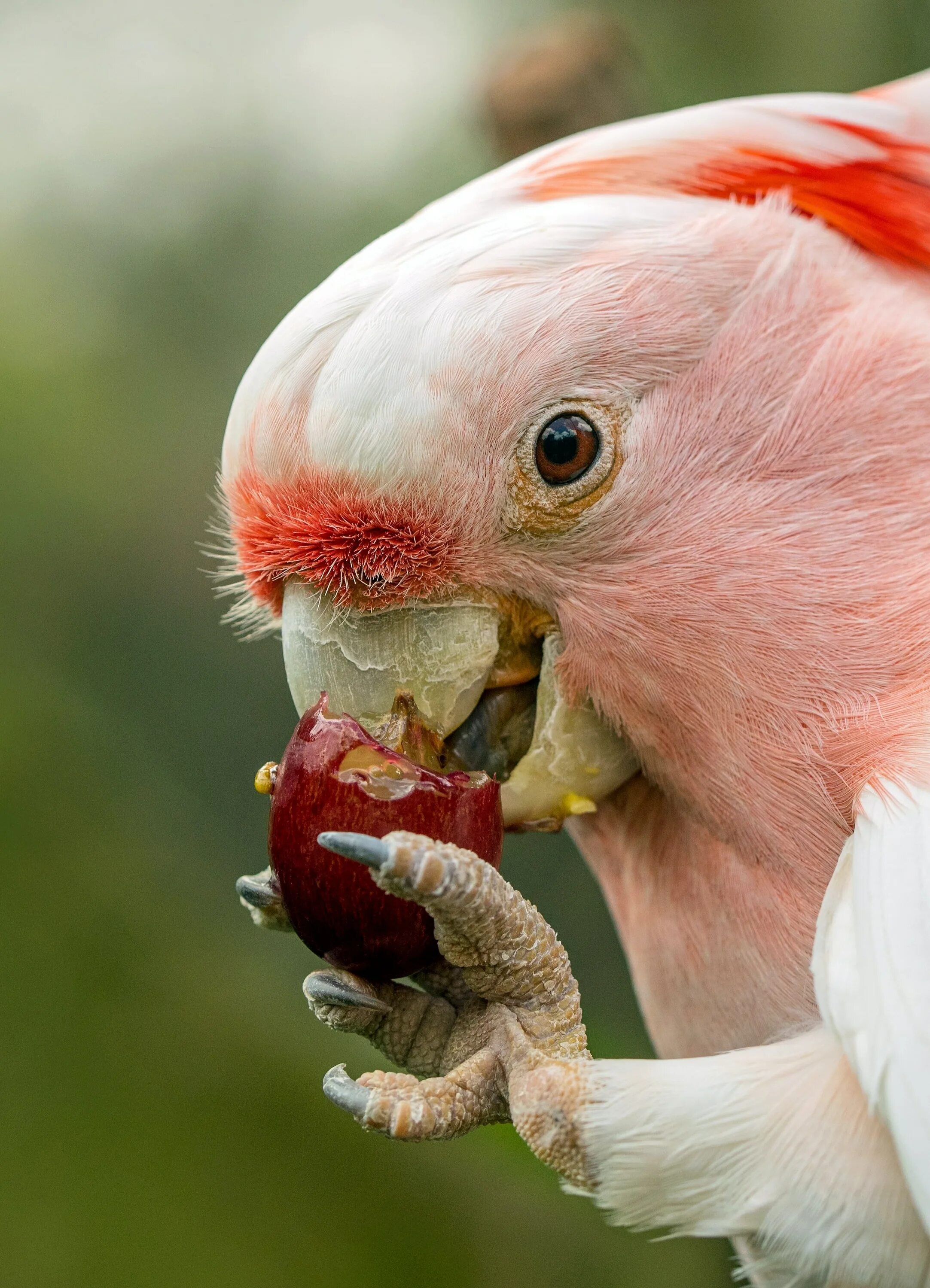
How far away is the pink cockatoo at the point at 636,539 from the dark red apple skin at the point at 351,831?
0.14 ft

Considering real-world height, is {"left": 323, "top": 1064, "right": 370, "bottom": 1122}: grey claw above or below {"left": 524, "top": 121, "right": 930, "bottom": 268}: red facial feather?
below

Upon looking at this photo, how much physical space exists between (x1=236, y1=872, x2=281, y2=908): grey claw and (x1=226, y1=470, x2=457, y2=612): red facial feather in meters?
0.30

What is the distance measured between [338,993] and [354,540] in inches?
16.9

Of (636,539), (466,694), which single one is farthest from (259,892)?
(636,539)

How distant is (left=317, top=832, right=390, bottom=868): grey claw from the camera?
0.86 m

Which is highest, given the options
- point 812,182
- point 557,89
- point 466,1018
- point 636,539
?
point 557,89

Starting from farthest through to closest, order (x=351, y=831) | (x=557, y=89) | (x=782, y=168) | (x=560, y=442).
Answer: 1. (x=557, y=89)
2. (x=782, y=168)
3. (x=560, y=442)
4. (x=351, y=831)

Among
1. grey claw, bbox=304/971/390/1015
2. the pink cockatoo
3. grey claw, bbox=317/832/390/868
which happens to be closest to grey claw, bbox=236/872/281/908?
the pink cockatoo

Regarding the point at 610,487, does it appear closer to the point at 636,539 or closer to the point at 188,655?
the point at 636,539

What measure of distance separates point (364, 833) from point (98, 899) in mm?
2246

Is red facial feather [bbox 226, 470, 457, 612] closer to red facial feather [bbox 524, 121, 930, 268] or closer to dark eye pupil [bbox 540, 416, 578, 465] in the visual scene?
dark eye pupil [bbox 540, 416, 578, 465]

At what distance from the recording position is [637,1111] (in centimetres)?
91

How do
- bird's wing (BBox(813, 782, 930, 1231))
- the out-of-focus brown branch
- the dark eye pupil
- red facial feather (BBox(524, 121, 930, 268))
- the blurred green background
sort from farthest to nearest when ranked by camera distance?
the blurred green background
the out-of-focus brown branch
red facial feather (BBox(524, 121, 930, 268))
the dark eye pupil
bird's wing (BBox(813, 782, 930, 1231))

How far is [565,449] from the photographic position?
1.08 meters
